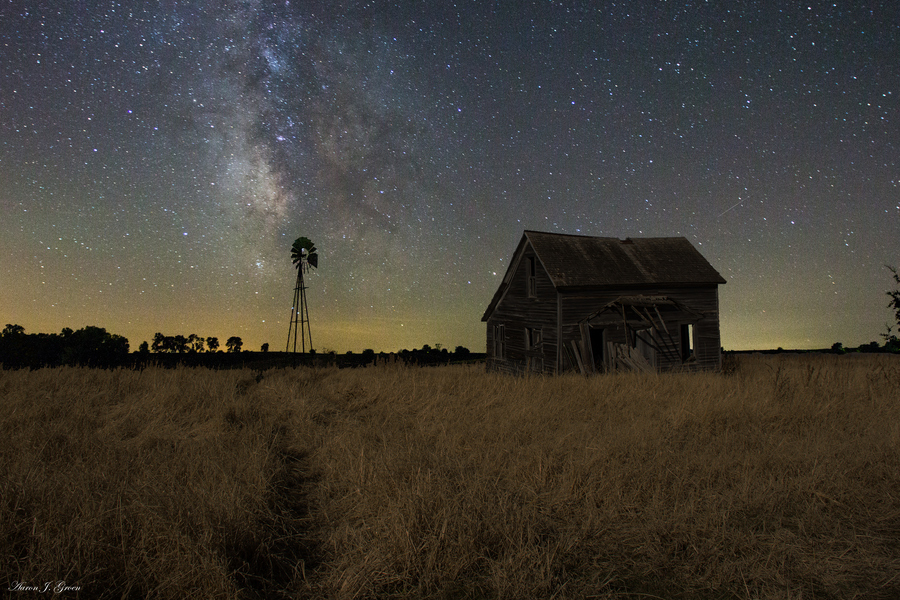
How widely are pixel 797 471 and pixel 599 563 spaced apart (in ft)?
10.2

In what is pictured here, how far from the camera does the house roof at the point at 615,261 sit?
16891 millimetres

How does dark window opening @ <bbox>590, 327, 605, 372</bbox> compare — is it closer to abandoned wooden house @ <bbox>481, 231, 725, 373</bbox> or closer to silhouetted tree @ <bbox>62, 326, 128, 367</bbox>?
abandoned wooden house @ <bbox>481, 231, 725, 373</bbox>

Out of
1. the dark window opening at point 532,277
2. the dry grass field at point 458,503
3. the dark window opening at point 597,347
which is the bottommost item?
the dry grass field at point 458,503

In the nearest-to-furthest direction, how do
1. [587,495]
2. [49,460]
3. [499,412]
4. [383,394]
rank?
1. [587,495]
2. [49,460]
3. [499,412]
4. [383,394]

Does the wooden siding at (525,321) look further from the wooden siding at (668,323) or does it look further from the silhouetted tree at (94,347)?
the silhouetted tree at (94,347)

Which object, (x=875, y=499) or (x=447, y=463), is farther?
(x=447, y=463)

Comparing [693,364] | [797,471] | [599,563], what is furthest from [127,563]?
[693,364]

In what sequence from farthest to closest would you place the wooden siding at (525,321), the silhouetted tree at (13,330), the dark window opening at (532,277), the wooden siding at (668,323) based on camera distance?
the silhouetted tree at (13,330), the dark window opening at (532,277), the wooden siding at (525,321), the wooden siding at (668,323)

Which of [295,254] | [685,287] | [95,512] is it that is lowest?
[95,512]

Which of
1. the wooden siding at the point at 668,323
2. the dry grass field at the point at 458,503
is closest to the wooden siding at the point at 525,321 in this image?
the wooden siding at the point at 668,323

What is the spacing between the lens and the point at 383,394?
929 cm

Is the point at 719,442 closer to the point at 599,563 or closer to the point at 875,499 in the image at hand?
the point at 875,499

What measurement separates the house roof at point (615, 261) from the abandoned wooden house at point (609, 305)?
44mm

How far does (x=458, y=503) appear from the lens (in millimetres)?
3570
